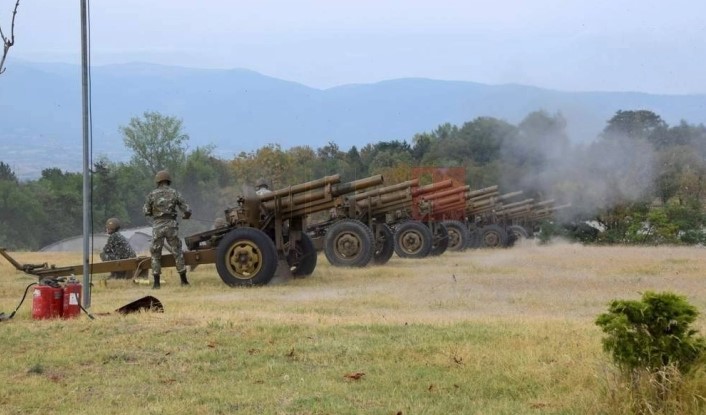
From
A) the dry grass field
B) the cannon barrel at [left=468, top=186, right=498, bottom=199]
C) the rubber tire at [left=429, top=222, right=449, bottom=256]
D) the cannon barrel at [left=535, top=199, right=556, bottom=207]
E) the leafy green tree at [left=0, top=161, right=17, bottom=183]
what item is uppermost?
the leafy green tree at [left=0, top=161, right=17, bottom=183]

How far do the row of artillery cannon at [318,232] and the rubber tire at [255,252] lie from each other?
0.02m

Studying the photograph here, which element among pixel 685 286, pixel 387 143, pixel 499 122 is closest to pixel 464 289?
pixel 685 286

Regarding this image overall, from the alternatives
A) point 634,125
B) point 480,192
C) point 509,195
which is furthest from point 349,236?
point 509,195

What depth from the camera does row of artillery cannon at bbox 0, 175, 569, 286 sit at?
14297 millimetres

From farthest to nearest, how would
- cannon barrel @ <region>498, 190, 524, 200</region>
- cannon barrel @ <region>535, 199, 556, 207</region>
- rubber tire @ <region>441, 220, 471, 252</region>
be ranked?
cannon barrel @ <region>535, 199, 556, 207</region> < cannon barrel @ <region>498, 190, 524, 200</region> < rubber tire @ <region>441, 220, 471, 252</region>

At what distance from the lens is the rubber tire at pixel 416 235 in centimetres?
2392

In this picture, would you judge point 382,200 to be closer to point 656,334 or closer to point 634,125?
point 634,125

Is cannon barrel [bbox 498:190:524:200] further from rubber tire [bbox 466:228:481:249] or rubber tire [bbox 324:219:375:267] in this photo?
rubber tire [bbox 324:219:375:267]

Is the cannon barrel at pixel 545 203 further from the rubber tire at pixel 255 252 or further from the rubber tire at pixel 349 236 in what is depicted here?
the rubber tire at pixel 255 252

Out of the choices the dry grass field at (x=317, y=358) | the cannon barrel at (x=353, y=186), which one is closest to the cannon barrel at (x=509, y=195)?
the cannon barrel at (x=353, y=186)

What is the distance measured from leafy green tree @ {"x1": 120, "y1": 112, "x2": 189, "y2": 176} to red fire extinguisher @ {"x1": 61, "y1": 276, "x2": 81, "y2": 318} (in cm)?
3514

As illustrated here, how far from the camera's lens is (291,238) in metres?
15.6

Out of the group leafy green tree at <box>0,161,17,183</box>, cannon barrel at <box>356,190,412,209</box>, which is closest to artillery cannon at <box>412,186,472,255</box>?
cannon barrel at <box>356,190,412,209</box>

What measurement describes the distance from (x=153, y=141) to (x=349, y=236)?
28184 mm
